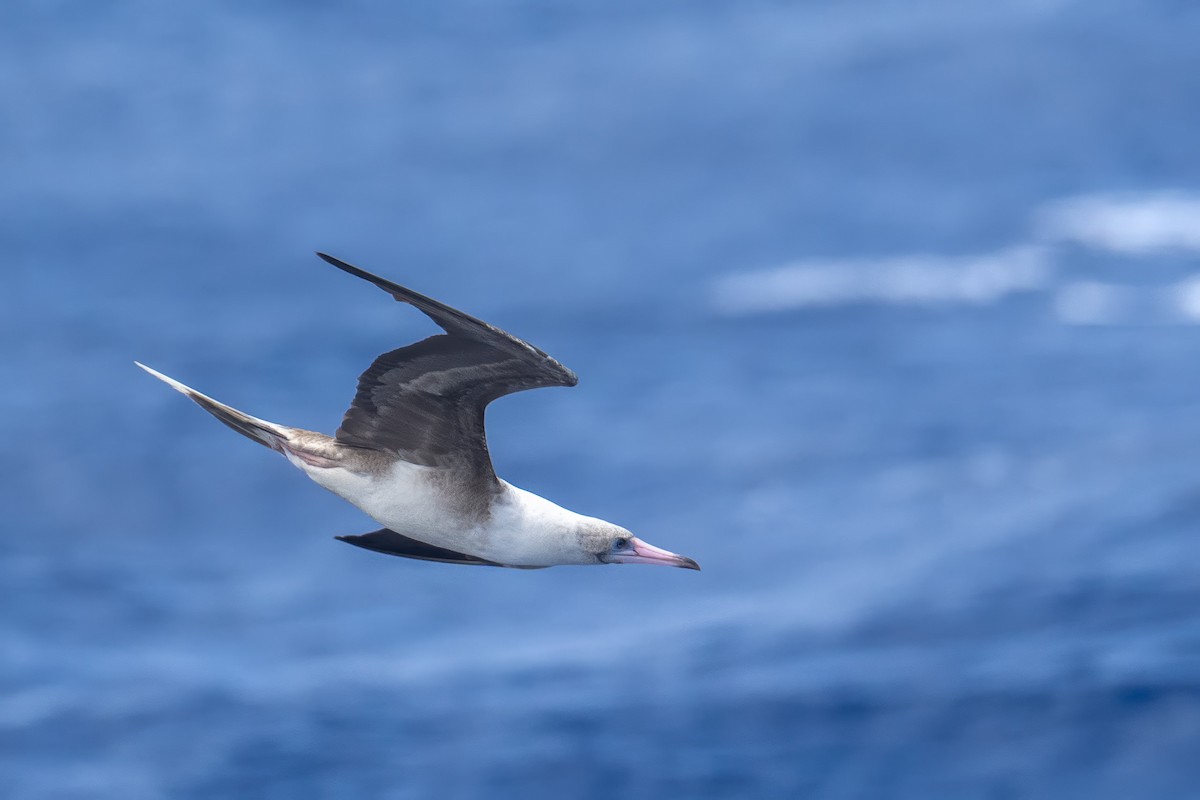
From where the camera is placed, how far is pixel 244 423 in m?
8.62

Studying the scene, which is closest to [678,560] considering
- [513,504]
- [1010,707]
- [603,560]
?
[603,560]

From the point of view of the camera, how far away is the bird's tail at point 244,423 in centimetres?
856

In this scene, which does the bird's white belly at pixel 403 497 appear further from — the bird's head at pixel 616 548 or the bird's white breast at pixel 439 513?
the bird's head at pixel 616 548

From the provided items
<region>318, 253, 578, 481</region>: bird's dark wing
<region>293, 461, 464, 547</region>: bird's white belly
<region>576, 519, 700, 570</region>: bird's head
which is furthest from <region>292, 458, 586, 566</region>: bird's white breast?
<region>576, 519, 700, 570</region>: bird's head

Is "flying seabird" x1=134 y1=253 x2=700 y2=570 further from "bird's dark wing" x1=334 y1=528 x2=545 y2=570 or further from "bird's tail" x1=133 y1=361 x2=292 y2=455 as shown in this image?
"bird's dark wing" x1=334 y1=528 x2=545 y2=570

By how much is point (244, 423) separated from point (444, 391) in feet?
3.69

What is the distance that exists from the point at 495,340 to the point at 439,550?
2.13 m

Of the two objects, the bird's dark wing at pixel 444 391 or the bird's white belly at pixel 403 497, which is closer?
the bird's dark wing at pixel 444 391

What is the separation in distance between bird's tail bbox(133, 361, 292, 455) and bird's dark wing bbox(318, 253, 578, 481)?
1.06ft

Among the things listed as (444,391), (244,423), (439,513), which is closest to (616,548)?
(439,513)

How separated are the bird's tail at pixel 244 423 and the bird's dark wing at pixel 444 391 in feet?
1.06

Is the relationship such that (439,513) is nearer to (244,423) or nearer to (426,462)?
(426,462)

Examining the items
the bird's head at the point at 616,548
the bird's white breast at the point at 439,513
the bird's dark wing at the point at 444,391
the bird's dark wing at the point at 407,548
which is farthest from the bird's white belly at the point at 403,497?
the bird's head at the point at 616,548

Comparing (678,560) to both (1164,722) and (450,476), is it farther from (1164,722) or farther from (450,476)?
(1164,722)
